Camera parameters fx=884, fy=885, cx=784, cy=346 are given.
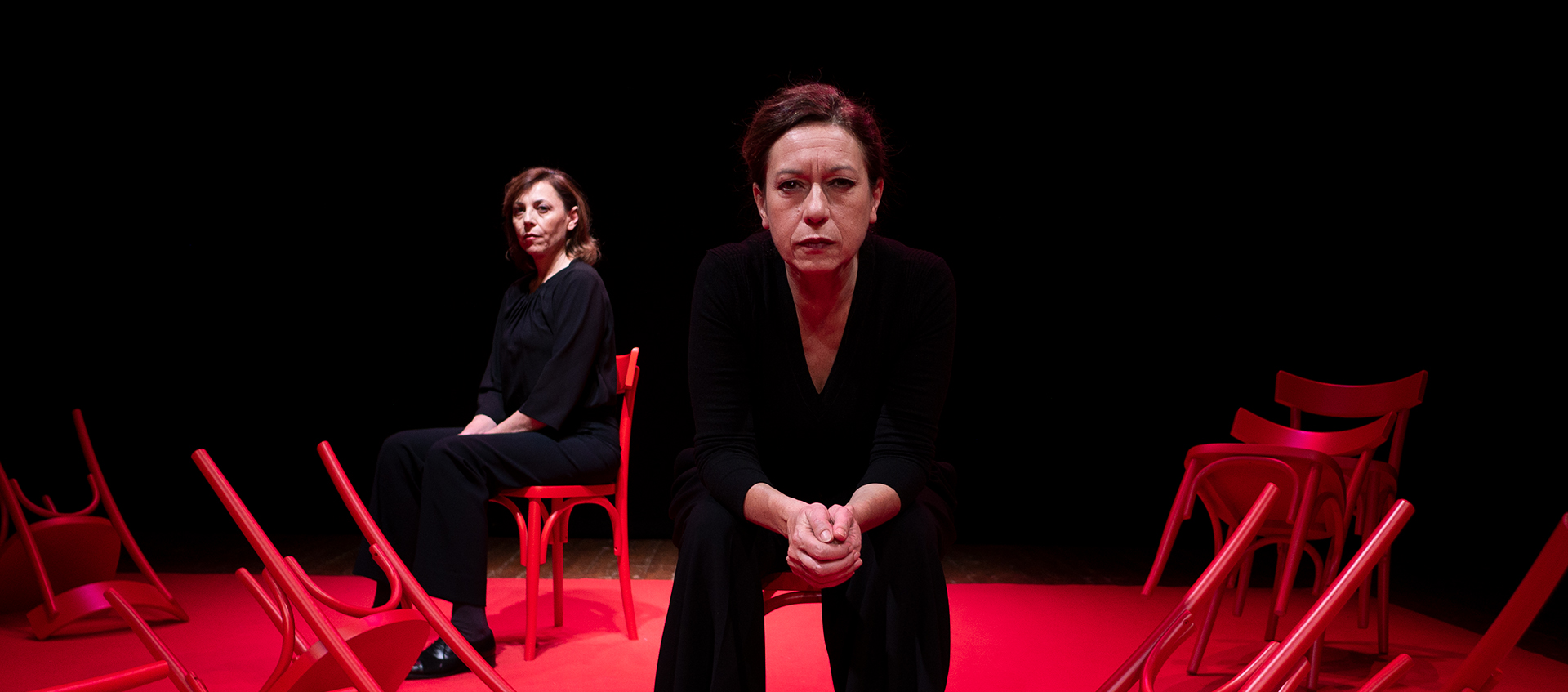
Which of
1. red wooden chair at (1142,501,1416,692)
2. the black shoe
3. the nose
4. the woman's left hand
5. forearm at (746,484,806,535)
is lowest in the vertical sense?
the black shoe

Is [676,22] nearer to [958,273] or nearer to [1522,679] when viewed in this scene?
[958,273]

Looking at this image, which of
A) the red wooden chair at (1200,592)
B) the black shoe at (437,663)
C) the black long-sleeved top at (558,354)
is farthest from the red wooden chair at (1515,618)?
the black long-sleeved top at (558,354)

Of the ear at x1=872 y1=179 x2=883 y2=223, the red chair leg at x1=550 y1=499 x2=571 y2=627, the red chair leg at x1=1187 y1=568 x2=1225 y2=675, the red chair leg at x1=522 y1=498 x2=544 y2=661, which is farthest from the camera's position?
the red chair leg at x1=550 y1=499 x2=571 y2=627

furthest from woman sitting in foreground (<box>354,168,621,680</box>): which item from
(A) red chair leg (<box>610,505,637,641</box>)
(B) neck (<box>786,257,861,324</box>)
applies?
(B) neck (<box>786,257,861,324</box>)

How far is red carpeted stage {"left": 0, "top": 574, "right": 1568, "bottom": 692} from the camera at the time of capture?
1938 mm

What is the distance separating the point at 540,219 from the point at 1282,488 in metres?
1.88

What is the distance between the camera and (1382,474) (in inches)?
72.8

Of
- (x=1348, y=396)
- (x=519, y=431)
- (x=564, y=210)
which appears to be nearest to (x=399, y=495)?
(x=519, y=431)

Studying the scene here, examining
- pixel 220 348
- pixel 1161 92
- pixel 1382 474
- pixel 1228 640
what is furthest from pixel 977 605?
pixel 220 348

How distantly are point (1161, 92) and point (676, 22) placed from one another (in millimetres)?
2159

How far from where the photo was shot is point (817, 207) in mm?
1291

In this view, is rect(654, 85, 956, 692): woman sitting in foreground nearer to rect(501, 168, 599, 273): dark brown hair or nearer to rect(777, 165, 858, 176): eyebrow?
rect(777, 165, 858, 176): eyebrow

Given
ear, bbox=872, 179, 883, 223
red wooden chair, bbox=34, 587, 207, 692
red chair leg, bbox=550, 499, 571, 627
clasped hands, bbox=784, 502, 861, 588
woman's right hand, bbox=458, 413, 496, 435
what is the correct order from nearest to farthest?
red wooden chair, bbox=34, 587, 207, 692 → clasped hands, bbox=784, 502, 861, 588 → ear, bbox=872, 179, 883, 223 → red chair leg, bbox=550, 499, 571, 627 → woman's right hand, bbox=458, 413, 496, 435

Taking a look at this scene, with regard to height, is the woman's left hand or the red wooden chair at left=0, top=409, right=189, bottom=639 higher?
the woman's left hand
